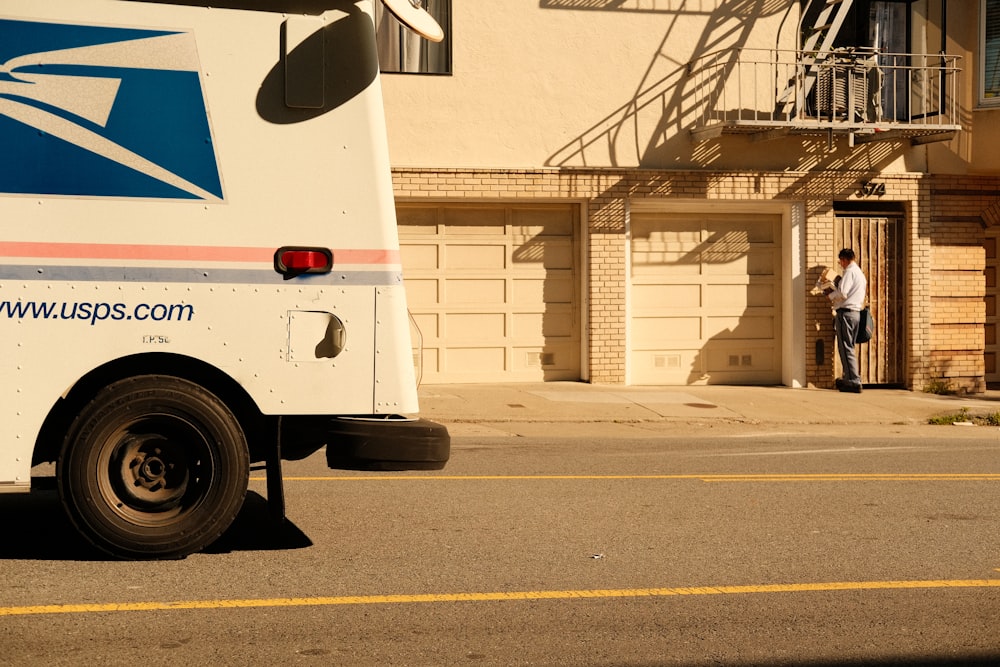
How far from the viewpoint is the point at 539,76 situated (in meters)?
17.2

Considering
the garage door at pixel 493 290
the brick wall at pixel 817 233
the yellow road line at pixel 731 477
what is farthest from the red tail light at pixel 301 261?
the garage door at pixel 493 290

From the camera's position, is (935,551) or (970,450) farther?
(970,450)

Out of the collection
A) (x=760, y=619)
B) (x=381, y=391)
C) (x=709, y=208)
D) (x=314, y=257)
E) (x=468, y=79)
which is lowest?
(x=760, y=619)

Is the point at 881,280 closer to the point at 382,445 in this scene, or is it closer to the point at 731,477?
the point at 731,477

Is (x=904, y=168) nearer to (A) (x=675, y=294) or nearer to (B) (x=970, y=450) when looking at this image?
(A) (x=675, y=294)

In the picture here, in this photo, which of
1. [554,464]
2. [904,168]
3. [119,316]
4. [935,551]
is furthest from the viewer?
[904,168]

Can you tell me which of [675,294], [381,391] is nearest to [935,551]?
[381,391]

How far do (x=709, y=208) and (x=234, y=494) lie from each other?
12.6 metres

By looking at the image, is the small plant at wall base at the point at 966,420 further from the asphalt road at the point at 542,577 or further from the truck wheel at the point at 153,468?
the truck wheel at the point at 153,468

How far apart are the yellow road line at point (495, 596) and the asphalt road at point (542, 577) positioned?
0.05ft

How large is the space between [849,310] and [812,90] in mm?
3146

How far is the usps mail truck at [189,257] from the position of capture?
628 cm

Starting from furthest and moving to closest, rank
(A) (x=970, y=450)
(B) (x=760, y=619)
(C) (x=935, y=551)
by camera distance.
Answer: (A) (x=970, y=450), (C) (x=935, y=551), (B) (x=760, y=619)

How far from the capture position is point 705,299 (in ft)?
59.4
